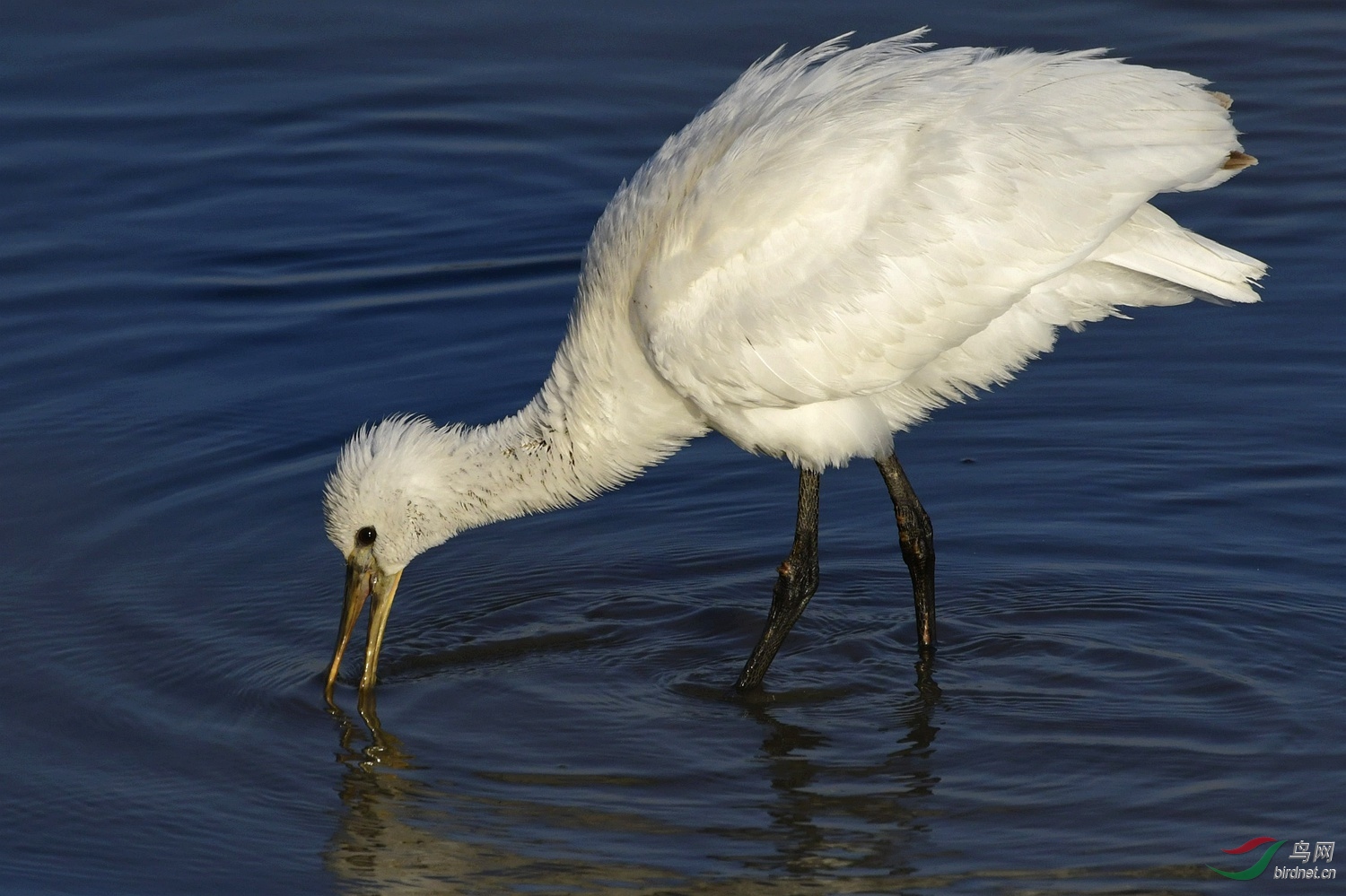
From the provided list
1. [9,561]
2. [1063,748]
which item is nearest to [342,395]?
[9,561]

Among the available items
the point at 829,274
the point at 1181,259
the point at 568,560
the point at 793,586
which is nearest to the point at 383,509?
the point at 568,560

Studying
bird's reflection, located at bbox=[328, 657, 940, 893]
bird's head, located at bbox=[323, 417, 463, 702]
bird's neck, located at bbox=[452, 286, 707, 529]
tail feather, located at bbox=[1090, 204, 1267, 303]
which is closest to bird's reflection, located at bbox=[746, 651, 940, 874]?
bird's reflection, located at bbox=[328, 657, 940, 893]

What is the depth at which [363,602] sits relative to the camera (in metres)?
8.20

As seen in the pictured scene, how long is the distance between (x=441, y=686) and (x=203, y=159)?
6564 millimetres

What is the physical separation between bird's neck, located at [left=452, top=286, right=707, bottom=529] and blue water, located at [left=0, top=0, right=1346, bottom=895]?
648 millimetres

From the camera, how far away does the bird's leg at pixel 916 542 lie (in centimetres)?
Result: 819

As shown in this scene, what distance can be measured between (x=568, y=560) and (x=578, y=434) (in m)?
1.14

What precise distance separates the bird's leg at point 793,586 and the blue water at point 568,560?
0.16 m

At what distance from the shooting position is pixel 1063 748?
7.28 metres

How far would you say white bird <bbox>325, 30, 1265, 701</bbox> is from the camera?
747 centimetres

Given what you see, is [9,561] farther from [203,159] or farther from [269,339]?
[203,159]

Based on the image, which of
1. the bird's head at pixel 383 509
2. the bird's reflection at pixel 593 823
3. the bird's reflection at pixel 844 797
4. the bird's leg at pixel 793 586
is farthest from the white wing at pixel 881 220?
the bird's reflection at pixel 593 823

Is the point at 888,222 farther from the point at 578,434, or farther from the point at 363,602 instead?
the point at 363,602

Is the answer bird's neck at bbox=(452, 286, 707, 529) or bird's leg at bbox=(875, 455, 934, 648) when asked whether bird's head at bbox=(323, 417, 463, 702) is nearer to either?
bird's neck at bbox=(452, 286, 707, 529)
